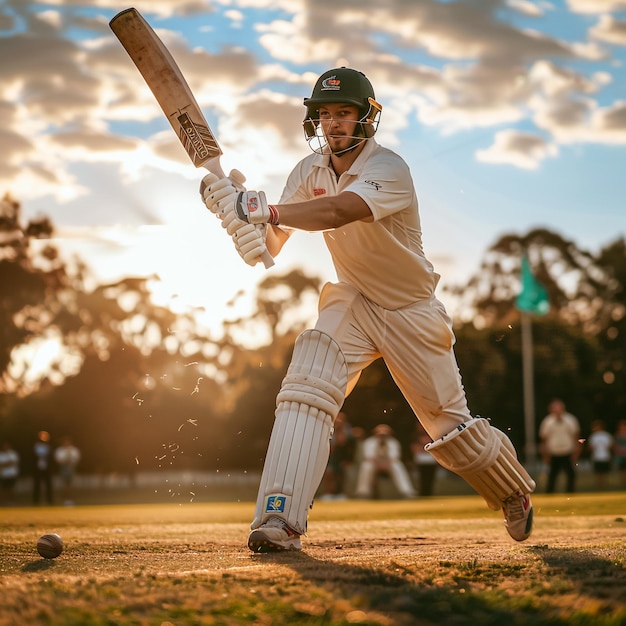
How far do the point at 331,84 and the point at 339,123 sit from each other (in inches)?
8.1

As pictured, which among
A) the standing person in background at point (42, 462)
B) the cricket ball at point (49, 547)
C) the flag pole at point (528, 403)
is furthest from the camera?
the flag pole at point (528, 403)

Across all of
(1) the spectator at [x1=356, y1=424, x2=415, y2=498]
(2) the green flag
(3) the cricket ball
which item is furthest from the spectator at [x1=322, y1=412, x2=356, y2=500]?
(3) the cricket ball

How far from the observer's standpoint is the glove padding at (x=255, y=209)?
450 centimetres

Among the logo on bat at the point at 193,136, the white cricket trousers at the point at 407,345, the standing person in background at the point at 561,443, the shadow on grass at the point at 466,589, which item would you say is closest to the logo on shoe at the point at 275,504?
the shadow on grass at the point at 466,589

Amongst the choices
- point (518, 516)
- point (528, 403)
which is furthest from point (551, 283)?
point (518, 516)

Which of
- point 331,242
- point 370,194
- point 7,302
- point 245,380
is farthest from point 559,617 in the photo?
point 7,302

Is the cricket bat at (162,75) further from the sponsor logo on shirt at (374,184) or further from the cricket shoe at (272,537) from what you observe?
the cricket shoe at (272,537)

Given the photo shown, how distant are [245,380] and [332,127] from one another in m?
34.3

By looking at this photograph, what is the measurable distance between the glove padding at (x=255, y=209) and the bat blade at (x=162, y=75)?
34.2 inches

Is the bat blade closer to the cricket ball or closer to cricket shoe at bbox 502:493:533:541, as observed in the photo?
the cricket ball

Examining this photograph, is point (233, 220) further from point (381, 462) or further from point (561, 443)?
point (381, 462)

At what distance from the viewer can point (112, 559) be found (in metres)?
4.73

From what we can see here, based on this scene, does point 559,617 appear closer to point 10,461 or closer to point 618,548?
point 618,548

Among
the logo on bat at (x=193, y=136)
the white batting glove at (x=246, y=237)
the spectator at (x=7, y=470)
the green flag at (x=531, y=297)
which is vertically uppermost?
the green flag at (x=531, y=297)
